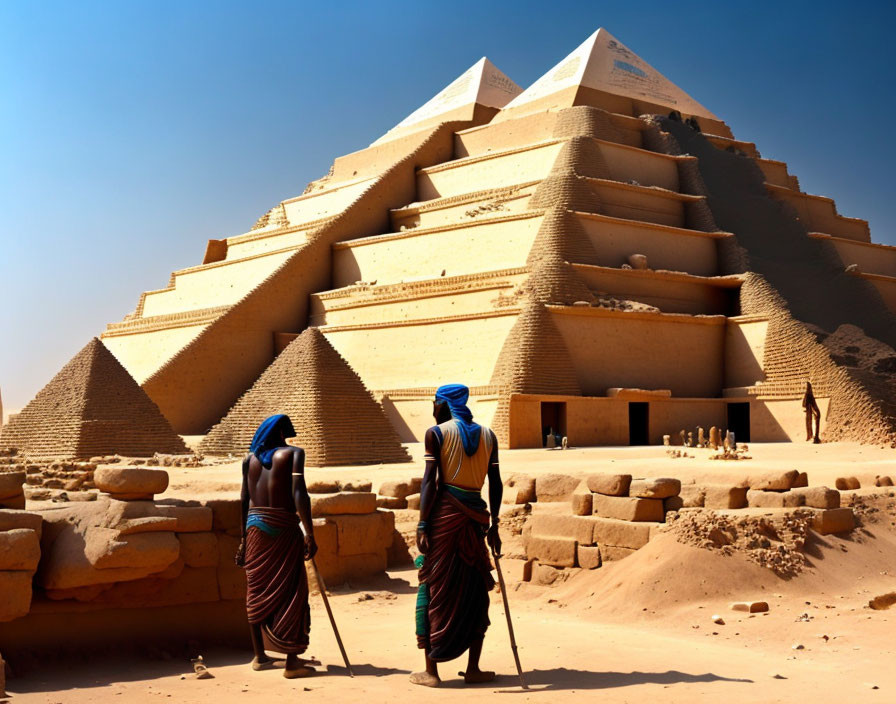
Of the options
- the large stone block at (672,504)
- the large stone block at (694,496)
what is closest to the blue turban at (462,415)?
the large stone block at (672,504)

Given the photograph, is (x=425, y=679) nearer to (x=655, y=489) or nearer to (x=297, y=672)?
(x=297, y=672)

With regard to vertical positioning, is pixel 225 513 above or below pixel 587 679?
above

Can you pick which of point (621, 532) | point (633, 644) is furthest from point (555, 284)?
point (633, 644)

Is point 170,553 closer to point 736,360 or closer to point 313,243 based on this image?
point 736,360

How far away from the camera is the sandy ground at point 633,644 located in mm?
5973

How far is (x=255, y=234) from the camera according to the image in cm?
3572

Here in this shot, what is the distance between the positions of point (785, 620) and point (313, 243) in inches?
973

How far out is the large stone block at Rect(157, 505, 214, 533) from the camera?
7.10 m

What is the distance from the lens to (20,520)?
6.32 meters

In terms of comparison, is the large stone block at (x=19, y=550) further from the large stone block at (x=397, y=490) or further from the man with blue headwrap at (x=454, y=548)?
the large stone block at (x=397, y=490)

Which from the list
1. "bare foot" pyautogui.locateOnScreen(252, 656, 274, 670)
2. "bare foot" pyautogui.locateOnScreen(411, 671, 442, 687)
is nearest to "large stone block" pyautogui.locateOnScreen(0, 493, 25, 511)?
"bare foot" pyautogui.locateOnScreen(252, 656, 274, 670)

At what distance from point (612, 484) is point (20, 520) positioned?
229 inches

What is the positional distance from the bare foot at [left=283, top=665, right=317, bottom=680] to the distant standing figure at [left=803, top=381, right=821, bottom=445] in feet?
60.8

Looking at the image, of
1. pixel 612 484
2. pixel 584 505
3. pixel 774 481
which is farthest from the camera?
pixel 774 481
